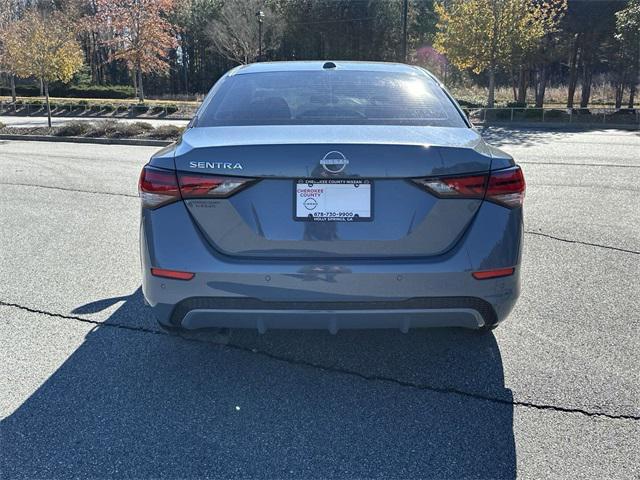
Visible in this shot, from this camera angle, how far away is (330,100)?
134 inches

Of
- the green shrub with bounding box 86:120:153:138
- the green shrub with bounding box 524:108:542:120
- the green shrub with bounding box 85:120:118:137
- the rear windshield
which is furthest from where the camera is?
the green shrub with bounding box 524:108:542:120

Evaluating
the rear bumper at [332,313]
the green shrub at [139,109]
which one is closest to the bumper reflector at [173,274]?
the rear bumper at [332,313]

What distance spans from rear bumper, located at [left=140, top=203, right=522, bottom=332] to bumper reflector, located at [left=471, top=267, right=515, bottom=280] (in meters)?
0.02

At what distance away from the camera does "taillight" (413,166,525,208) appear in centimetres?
258

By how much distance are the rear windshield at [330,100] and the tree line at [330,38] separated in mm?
20010

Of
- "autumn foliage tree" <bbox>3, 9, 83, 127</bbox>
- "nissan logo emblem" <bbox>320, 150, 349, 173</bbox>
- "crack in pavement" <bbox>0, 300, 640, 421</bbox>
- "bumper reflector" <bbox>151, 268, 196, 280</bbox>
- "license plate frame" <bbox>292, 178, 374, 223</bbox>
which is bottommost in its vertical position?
"crack in pavement" <bbox>0, 300, 640, 421</bbox>

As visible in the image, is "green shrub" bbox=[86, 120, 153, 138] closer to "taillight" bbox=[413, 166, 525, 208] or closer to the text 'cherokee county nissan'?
the text 'cherokee county nissan'

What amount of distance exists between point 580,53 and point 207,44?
31.6 metres

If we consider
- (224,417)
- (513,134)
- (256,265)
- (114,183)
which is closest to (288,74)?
(256,265)

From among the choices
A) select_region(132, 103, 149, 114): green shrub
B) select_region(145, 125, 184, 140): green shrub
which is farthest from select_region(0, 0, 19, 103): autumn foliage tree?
select_region(145, 125, 184, 140): green shrub

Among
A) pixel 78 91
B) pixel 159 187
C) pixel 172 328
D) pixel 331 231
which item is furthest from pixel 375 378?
pixel 78 91

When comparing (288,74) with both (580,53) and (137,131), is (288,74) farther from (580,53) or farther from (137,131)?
(580,53)

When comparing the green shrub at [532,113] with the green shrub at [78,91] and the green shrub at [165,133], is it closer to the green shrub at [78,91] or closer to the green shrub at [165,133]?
the green shrub at [165,133]

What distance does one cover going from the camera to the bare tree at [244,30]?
124 feet
